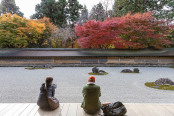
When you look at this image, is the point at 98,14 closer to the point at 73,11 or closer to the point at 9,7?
the point at 73,11

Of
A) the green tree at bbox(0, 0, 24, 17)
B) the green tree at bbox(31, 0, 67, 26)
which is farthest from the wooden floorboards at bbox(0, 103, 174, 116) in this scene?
the green tree at bbox(0, 0, 24, 17)

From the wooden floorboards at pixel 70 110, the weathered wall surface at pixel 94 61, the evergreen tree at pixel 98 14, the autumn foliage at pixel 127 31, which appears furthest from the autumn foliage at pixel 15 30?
the wooden floorboards at pixel 70 110

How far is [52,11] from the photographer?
26.8m

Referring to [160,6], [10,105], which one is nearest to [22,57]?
[10,105]

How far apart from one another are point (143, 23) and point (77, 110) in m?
13.5

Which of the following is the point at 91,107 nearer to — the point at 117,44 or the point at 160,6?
the point at 117,44

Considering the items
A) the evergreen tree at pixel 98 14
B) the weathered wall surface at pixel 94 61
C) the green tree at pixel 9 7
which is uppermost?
the green tree at pixel 9 7

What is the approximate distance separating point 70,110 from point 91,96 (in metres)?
0.96

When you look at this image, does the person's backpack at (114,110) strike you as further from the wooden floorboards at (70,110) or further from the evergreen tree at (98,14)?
Result: the evergreen tree at (98,14)

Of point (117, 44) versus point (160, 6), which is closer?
point (117, 44)

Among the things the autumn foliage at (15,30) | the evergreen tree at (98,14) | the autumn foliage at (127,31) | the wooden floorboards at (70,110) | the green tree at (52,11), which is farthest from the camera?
the green tree at (52,11)

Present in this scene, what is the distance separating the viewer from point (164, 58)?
50.9ft

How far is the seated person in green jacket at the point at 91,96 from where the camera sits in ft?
11.5

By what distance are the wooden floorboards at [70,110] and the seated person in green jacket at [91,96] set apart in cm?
22
